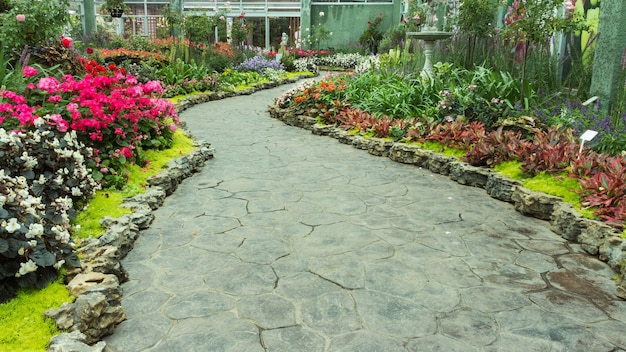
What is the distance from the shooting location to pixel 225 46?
52.9ft

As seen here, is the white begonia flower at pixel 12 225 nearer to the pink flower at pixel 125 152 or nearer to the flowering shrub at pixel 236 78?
the pink flower at pixel 125 152

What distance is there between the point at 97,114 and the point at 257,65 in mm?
11469

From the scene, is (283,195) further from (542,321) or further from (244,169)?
(542,321)

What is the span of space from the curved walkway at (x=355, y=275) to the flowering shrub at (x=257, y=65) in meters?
10.4

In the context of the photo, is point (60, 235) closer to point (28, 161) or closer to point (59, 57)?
point (28, 161)

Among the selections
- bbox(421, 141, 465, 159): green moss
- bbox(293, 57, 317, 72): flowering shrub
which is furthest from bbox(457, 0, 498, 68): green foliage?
bbox(293, 57, 317, 72): flowering shrub

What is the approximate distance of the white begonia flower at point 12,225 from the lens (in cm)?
241

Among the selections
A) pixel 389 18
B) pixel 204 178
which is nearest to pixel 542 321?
pixel 204 178

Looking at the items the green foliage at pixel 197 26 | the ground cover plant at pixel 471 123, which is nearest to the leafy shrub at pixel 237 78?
the green foliage at pixel 197 26

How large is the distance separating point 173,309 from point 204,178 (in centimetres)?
269

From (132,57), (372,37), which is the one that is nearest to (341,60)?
(372,37)

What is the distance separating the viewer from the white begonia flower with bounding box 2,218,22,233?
7.92 ft

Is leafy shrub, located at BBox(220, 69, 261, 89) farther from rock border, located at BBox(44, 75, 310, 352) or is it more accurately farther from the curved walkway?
rock border, located at BBox(44, 75, 310, 352)

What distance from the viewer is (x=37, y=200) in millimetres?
2762
